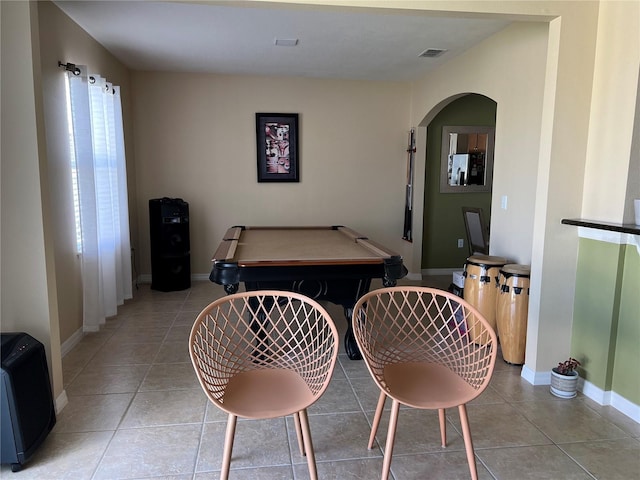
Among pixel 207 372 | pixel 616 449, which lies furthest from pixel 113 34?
pixel 616 449

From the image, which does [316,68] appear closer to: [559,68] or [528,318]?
[559,68]

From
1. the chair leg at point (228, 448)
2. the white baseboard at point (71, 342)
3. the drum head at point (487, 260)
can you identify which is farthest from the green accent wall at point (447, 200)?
the chair leg at point (228, 448)

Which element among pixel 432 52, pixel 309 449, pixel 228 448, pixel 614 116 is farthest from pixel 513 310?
pixel 432 52

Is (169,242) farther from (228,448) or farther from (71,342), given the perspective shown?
(228,448)

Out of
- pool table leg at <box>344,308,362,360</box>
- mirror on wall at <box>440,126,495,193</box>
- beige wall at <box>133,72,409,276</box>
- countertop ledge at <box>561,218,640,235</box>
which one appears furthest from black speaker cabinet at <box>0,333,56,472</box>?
mirror on wall at <box>440,126,495,193</box>

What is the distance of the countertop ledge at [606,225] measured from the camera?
2.23 meters

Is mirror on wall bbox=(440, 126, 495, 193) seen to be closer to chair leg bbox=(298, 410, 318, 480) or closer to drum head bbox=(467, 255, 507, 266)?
drum head bbox=(467, 255, 507, 266)

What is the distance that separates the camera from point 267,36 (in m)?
3.75

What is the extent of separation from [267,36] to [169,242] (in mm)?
2426

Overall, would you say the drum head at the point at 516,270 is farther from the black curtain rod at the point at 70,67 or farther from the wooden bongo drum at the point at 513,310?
the black curtain rod at the point at 70,67

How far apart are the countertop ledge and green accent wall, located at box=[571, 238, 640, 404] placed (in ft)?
0.43

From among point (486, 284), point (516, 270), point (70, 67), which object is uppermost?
point (70, 67)

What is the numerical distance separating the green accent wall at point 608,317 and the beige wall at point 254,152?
3.20m

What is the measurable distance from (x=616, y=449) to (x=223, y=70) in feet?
15.7
